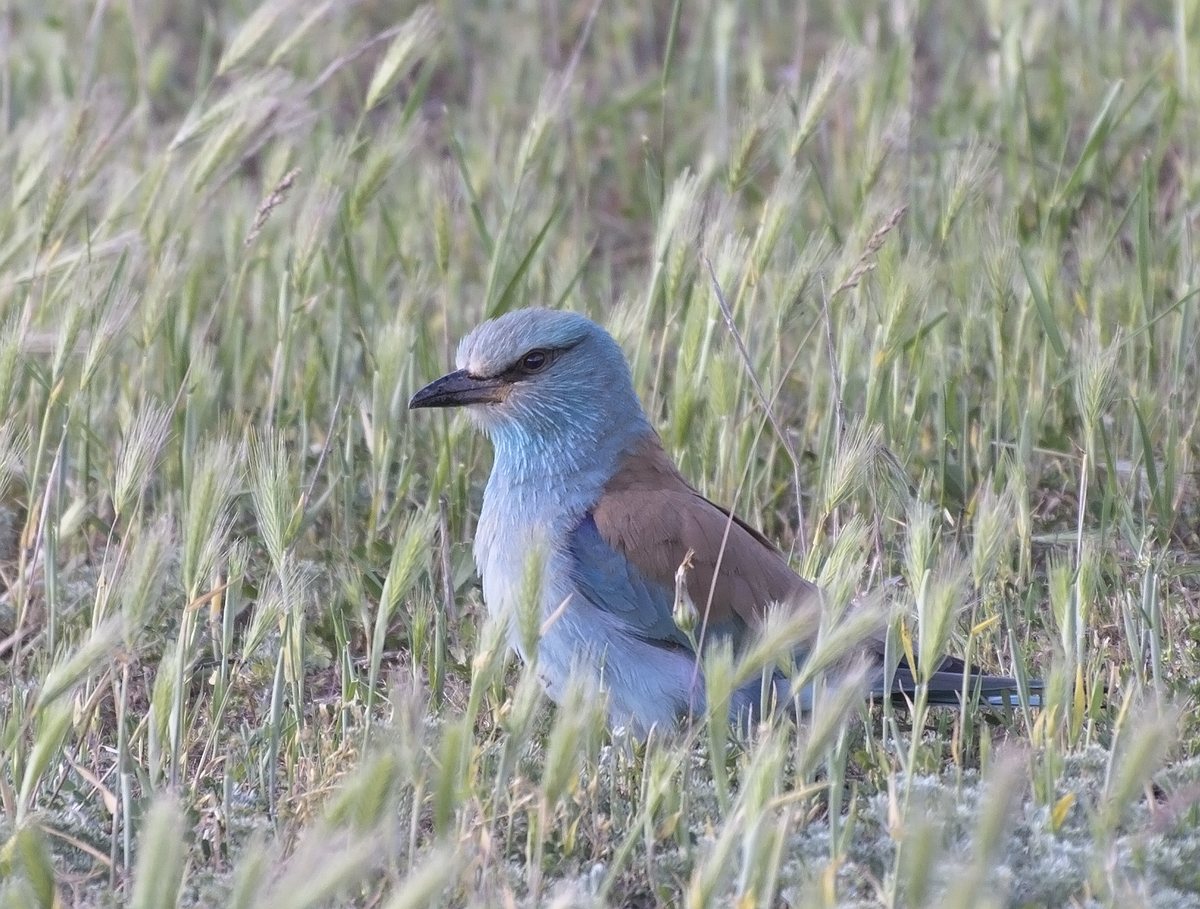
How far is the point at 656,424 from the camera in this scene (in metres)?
5.11

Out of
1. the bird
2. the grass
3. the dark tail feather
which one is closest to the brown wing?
the bird

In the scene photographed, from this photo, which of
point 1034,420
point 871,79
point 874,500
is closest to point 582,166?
point 871,79

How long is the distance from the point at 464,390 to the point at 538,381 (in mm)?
178

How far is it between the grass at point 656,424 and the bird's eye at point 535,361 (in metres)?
0.32

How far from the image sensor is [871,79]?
5.81m

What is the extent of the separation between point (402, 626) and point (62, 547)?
94 cm

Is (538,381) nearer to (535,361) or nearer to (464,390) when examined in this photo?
(535,361)

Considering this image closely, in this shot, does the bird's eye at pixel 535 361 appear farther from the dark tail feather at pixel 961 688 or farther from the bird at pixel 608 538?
the dark tail feather at pixel 961 688

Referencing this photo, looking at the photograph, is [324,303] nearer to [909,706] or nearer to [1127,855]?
[909,706]

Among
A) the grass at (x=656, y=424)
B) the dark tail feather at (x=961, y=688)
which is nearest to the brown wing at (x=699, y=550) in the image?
the grass at (x=656, y=424)

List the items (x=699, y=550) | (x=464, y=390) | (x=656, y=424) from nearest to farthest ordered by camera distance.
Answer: (x=699, y=550), (x=464, y=390), (x=656, y=424)

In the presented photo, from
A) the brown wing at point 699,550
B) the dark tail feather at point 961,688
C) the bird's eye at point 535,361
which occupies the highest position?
the bird's eye at point 535,361

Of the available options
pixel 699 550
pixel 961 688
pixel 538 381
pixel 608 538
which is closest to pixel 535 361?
pixel 538 381

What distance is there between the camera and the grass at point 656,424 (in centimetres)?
297
